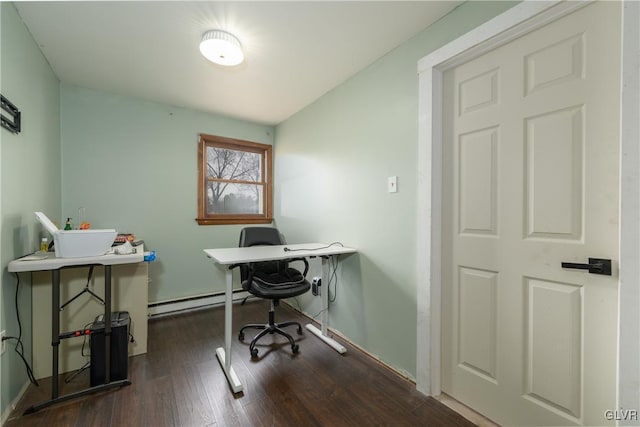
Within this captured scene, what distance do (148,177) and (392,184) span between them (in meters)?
2.76

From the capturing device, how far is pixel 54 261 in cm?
159

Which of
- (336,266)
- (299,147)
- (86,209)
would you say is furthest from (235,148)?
(336,266)

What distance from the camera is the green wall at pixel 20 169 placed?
150 centimetres

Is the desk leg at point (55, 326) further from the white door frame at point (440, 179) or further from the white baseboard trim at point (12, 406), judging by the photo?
the white door frame at point (440, 179)

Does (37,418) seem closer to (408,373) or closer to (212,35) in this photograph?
(408,373)

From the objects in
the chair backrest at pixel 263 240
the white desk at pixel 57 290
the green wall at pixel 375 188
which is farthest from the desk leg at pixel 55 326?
the green wall at pixel 375 188

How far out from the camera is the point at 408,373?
1865mm

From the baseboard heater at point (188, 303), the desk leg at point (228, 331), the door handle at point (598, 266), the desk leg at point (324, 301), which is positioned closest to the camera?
the door handle at point (598, 266)

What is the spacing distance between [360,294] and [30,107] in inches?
113

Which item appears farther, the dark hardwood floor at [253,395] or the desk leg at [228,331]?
the desk leg at [228,331]

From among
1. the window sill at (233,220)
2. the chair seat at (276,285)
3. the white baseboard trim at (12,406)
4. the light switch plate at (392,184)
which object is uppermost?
the light switch plate at (392,184)

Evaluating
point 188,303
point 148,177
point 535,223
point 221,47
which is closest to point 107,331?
point 188,303

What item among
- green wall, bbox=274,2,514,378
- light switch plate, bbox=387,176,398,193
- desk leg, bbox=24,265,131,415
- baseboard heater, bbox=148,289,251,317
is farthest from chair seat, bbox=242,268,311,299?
baseboard heater, bbox=148,289,251,317

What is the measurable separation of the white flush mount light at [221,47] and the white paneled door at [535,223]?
1.49 m
